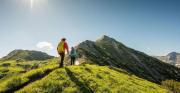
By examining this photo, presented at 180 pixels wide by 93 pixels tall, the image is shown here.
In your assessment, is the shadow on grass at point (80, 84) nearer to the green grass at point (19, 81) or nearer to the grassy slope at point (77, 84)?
the grassy slope at point (77, 84)

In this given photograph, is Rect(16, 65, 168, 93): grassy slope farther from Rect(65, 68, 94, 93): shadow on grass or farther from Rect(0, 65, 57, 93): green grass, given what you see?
Rect(0, 65, 57, 93): green grass

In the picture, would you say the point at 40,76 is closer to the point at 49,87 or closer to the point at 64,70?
the point at 64,70

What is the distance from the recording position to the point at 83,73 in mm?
33406

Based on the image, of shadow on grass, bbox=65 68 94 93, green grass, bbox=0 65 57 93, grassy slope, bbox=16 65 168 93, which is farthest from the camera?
green grass, bbox=0 65 57 93

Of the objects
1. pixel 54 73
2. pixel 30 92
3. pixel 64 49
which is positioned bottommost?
pixel 30 92

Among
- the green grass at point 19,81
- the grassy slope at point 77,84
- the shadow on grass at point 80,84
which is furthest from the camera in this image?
the green grass at point 19,81

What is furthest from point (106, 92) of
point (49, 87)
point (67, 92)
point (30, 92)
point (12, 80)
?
point (12, 80)

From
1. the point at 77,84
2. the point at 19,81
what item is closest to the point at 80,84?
the point at 77,84

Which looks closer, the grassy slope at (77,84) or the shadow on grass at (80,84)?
the shadow on grass at (80,84)

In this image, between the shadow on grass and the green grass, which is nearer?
the shadow on grass

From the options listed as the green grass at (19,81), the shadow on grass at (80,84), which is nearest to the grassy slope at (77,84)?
the shadow on grass at (80,84)

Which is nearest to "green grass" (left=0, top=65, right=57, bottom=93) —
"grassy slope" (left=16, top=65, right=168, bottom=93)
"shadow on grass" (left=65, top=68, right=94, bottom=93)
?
"grassy slope" (left=16, top=65, right=168, bottom=93)

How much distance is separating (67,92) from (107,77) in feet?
28.0

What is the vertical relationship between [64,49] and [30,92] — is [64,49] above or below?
above
